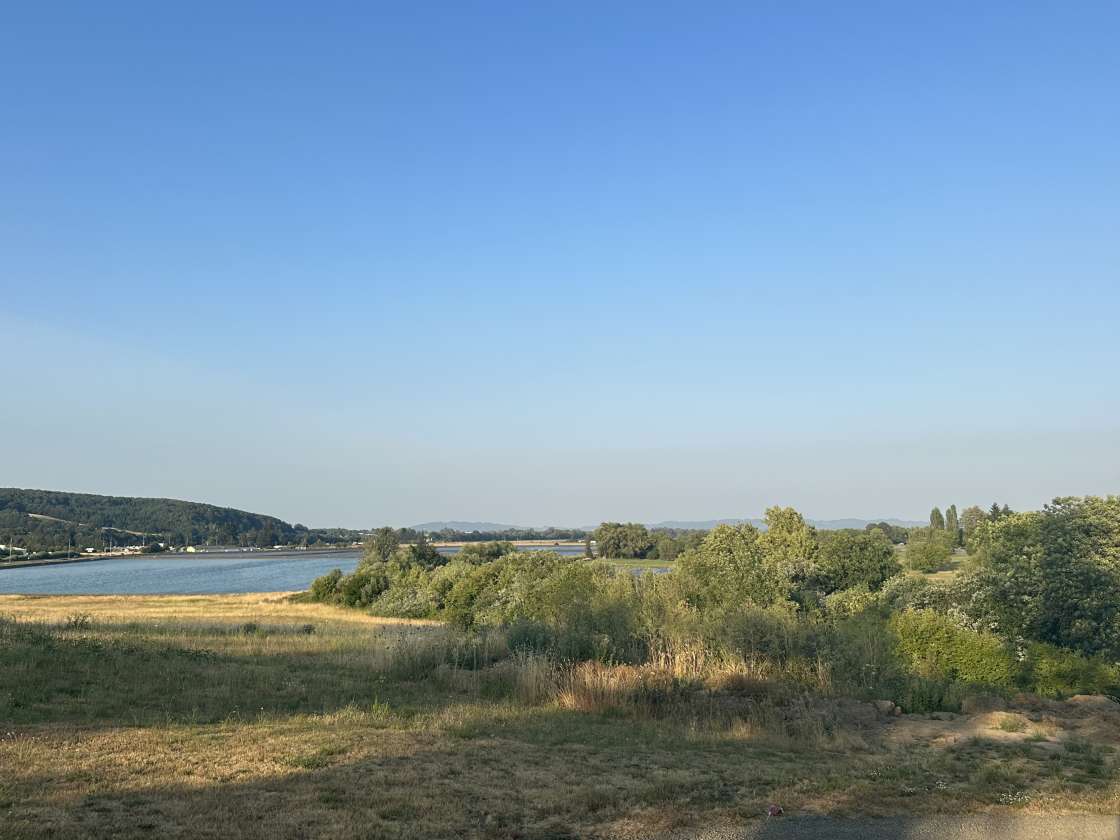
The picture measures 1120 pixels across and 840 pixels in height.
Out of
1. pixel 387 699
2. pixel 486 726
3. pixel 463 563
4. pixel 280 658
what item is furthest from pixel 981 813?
pixel 463 563

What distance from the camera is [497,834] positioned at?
6973 millimetres

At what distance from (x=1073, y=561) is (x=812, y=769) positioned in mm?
24836

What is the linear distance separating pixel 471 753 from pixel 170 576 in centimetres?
13609

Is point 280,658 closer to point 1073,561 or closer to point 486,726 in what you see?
point 486,726

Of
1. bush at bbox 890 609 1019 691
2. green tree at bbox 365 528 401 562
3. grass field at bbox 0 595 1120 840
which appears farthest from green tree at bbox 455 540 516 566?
grass field at bbox 0 595 1120 840

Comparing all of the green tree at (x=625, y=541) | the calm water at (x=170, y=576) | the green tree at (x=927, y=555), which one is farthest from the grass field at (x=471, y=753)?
the green tree at (x=625, y=541)

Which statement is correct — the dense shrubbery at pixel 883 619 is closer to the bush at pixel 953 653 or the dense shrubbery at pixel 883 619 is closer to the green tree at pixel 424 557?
the bush at pixel 953 653

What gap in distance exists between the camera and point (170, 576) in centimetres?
13125

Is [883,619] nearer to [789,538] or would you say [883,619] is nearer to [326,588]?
[789,538]

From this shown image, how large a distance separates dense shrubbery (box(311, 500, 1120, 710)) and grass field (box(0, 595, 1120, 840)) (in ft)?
7.76

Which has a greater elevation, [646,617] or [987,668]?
[646,617]

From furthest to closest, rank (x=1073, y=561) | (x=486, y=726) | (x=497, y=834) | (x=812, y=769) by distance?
(x=1073, y=561) → (x=486, y=726) → (x=812, y=769) → (x=497, y=834)

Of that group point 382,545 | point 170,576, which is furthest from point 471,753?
point 170,576

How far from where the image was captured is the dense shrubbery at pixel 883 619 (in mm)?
17734
